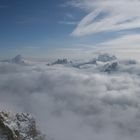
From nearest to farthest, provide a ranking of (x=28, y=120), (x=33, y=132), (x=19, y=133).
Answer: (x=19, y=133) → (x=33, y=132) → (x=28, y=120)

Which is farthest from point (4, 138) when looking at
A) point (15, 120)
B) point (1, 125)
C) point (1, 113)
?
point (15, 120)

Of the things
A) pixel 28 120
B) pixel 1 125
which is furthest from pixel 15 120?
pixel 1 125

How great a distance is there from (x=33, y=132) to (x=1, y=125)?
1923 centimetres

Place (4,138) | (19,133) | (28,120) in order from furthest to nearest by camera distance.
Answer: (28,120) < (19,133) < (4,138)

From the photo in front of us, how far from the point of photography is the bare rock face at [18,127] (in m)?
91.9

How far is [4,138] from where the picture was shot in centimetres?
9044

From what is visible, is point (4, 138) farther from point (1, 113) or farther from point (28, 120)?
point (28, 120)

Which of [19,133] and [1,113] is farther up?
[1,113]

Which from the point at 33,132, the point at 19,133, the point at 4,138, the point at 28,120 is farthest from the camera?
the point at 28,120

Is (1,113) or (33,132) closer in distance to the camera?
(1,113)

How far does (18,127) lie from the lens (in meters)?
105

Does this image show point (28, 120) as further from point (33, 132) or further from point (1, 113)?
point (1, 113)

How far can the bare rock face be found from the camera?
91.9 metres

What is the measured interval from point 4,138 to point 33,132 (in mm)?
20002
